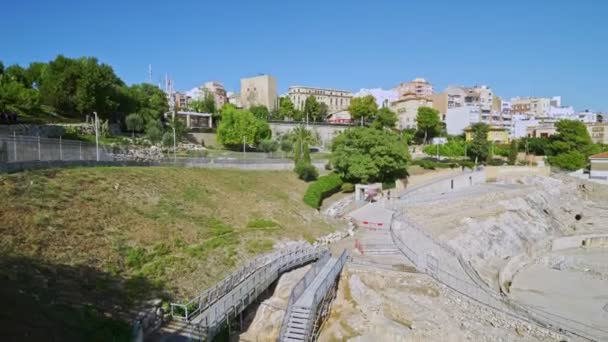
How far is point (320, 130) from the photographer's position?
91188 mm

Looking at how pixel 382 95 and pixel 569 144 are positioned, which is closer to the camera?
pixel 569 144

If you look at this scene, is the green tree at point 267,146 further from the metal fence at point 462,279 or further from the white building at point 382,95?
the white building at point 382,95

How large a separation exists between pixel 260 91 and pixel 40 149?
112m

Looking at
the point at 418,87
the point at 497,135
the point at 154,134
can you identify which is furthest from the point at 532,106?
the point at 154,134

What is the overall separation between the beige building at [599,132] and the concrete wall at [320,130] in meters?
64.1

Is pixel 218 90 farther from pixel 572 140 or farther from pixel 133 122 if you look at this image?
pixel 572 140

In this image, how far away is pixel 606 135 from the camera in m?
103

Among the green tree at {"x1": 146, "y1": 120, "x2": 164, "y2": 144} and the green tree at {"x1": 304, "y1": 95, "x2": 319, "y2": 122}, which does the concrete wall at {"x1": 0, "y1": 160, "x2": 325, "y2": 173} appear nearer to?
the green tree at {"x1": 146, "y1": 120, "x2": 164, "y2": 144}

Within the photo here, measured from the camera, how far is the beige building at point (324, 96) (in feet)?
494

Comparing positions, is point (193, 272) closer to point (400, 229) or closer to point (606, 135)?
point (400, 229)

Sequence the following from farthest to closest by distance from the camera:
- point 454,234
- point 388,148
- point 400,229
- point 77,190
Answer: point 388,148 < point 454,234 < point 400,229 < point 77,190

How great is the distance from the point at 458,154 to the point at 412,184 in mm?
27608

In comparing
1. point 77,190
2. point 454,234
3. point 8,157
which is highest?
point 8,157

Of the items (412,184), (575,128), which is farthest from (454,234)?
(575,128)
